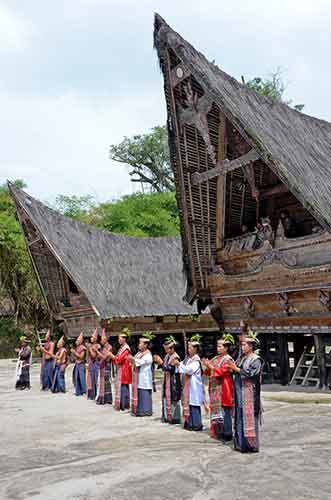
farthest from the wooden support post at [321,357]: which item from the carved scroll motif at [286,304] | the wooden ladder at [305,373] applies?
the carved scroll motif at [286,304]

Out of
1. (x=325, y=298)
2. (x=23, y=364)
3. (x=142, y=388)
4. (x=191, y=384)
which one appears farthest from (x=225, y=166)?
(x=23, y=364)

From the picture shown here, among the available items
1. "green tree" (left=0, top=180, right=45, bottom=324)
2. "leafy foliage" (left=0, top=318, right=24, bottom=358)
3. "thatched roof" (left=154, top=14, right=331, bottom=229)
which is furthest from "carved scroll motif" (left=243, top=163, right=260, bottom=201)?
"leafy foliage" (left=0, top=318, right=24, bottom=358)

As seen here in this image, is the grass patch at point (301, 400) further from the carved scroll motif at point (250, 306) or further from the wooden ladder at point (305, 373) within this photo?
the carved scroll motif at point (250, 306)

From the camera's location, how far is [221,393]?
714 cm

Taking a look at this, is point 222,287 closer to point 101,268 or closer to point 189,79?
point 189,79

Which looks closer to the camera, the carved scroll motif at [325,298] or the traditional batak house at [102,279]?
the carved scroll motif at [325,298]

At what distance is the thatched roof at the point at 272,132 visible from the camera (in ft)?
33.7

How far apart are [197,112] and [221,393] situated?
22.0 ft

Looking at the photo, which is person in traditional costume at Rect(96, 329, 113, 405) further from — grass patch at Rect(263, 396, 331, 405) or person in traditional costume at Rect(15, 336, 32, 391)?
person in traditional costume at Rect(15, 336, 32, 391)

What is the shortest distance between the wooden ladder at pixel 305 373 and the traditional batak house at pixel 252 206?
0.03 metres

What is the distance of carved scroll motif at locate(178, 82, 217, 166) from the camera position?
11633mm

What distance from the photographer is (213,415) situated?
23.9 feet

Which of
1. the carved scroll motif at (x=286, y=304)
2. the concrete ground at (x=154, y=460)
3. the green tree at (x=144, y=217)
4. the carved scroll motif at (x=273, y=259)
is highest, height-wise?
the green tree at (x=144, y=217)

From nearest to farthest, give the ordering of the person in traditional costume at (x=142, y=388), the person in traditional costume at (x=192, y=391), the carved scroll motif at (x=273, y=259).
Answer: the person in traditional costume at (x=192, y=391) < the person in traditional costume at (x=142, y=388) < the carved scroll motif at (x=273, y=259)
